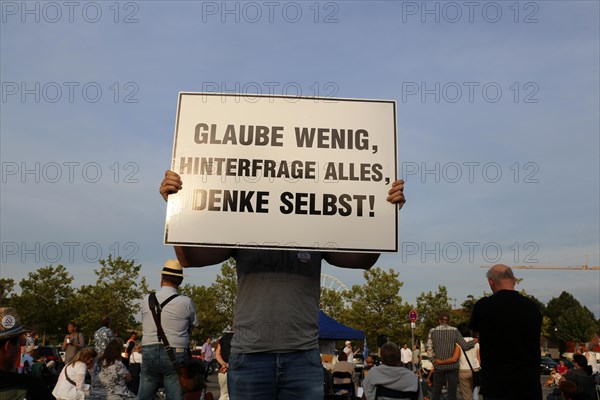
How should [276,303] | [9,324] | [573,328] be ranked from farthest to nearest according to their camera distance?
[573,328] < [276,303] < [9,324]

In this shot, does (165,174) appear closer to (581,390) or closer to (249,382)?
(249,382)

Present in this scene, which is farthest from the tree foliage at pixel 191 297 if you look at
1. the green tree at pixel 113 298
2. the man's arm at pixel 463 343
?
the man's arm at pixel 463 343

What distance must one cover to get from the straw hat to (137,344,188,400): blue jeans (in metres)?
3.17

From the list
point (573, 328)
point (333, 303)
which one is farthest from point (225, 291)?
point (573, 328)

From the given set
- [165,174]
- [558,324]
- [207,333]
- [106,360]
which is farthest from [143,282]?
[558,324]

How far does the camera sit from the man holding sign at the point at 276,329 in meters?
3.14

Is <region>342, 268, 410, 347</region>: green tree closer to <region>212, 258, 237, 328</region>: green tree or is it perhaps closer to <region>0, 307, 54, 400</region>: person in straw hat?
<region>212, 258, 237, 328</region>: green tree

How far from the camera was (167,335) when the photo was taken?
636 cm

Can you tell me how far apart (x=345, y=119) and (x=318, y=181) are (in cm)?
46

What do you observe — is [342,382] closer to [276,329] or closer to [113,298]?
[276,329]

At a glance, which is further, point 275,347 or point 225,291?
point 225,291

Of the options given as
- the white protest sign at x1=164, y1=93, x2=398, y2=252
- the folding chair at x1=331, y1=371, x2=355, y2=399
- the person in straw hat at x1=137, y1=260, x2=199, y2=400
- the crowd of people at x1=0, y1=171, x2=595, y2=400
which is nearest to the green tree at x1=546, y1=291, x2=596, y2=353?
the folding chair at x1=331, y1=371, x2=355, y2=399

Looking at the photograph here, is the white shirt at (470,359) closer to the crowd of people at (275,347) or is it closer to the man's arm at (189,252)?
the crowd of people at (275,347)

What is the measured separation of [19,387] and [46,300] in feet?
207
